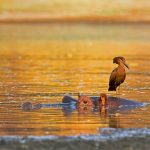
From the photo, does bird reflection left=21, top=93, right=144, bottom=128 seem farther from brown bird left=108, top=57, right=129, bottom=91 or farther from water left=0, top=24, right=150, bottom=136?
brown bird left=108, top=57, right=129, bottom=91

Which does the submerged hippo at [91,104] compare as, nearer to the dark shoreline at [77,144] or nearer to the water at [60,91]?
the water at [60,91]

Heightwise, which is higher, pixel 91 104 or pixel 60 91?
pixel 60 91

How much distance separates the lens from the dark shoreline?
16156 millimetres

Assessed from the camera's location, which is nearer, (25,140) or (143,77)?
(25,140)

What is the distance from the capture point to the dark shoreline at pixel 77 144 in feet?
53.0

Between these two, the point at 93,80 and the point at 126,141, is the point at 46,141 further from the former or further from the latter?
the point at 93,80

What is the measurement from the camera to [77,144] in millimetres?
16516

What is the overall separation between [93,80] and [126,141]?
550 inches

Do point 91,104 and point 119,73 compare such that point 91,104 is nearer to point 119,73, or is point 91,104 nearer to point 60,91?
point 119,73

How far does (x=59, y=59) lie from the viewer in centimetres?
4597

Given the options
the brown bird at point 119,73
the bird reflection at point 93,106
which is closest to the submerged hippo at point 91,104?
the bird reflection at point 93,106

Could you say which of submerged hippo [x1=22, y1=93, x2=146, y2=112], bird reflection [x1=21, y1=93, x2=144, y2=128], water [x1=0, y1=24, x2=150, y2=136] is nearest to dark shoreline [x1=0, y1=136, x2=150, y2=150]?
water [x1=0, y1=24, x2=150, y2=136]

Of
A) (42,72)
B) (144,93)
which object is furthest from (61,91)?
(42,72)

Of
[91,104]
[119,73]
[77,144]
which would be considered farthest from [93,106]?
[77,144]
